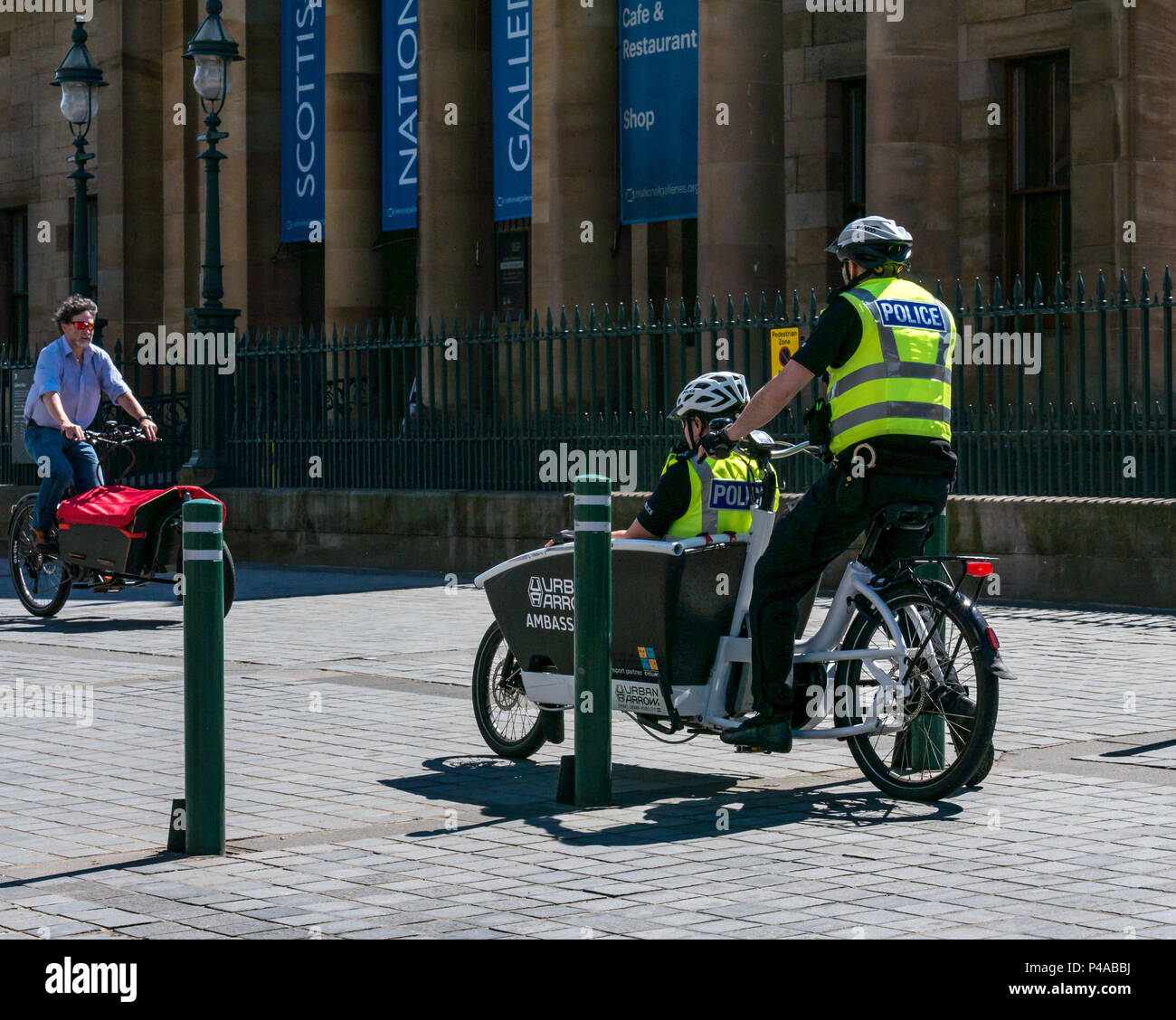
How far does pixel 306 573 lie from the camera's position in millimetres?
18406

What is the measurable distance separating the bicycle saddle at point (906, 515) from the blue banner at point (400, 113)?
1857 cm

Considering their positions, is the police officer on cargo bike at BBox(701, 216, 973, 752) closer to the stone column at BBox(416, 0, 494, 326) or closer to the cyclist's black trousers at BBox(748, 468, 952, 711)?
the cyclist's black trousers at BBox(748, 468, 952, 711)

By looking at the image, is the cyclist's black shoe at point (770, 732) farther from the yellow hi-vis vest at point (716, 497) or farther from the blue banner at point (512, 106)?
A: the blue banner at point (512, 106)

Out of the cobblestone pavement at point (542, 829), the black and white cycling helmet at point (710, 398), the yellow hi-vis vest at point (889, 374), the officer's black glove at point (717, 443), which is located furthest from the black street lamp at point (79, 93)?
the yellow hi-vis vest at point (889, 374)

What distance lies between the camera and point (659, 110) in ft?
69.6

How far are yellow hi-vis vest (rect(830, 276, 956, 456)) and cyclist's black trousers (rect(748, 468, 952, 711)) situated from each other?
0.16m

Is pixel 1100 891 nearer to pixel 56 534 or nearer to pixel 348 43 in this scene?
pixel 56 534

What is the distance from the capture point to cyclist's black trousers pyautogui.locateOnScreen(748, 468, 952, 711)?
22.7 ft

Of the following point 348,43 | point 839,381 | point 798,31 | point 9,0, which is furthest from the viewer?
point 9,0

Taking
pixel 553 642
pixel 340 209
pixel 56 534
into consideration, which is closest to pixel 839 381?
pixel 553 642

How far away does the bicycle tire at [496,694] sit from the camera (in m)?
8.05

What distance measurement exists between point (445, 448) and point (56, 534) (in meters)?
4.92

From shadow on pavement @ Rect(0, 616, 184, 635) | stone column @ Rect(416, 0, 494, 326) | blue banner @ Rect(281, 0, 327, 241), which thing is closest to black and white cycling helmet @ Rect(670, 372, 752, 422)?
shadow on pavement @ Rect(0, 616, 184, 635)

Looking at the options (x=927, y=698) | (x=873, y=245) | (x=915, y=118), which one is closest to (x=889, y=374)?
(x=873, y=245)
